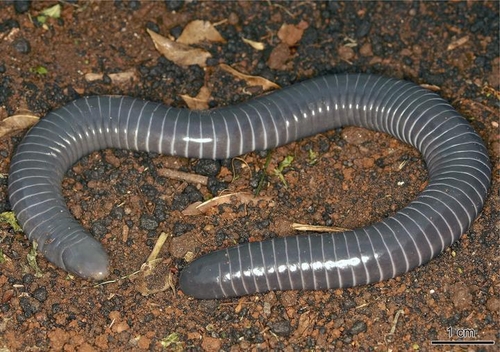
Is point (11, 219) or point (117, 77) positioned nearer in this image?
point (11, 219)

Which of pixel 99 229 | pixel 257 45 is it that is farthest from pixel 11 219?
pixel 257 45

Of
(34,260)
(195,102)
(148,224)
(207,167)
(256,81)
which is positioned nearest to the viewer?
(34,260)

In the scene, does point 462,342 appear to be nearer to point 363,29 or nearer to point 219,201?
point 219,201

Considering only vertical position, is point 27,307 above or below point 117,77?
below

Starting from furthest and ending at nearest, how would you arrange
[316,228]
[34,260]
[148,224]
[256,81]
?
1. [256,81]
2. [148,224]
3. [316,228]
4. [34,260]

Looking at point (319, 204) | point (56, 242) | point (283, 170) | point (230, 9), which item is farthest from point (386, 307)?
point (230, 9)
